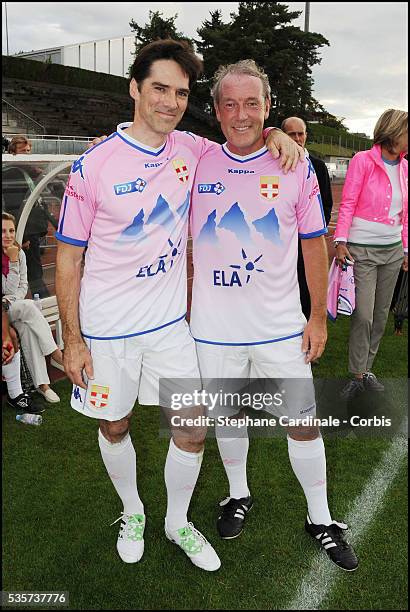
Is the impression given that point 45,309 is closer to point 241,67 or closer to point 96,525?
point 96,525

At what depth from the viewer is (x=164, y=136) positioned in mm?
2029

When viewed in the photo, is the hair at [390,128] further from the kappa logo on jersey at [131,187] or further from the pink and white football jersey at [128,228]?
the kappa logo on jersey at [131,187]

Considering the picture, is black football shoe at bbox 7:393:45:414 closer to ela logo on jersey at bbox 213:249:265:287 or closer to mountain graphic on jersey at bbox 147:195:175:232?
ela logo on jersey at bbox 213:249:265:287

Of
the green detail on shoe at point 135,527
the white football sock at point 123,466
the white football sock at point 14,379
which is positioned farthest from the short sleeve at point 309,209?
the white football sock at point 14,379

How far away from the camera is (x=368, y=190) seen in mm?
3479

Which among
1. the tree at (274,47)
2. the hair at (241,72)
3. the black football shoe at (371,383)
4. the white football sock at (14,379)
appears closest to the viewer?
the hair at (241,72)

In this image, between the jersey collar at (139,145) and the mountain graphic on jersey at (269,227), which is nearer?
the jersey collar at (139,145)

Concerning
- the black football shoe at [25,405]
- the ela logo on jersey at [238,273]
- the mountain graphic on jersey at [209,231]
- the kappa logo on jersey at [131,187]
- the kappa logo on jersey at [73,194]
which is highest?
the kappa logo on jersey at [131,187]

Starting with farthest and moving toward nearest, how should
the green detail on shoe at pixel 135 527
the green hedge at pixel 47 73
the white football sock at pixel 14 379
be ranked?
the green hedge at pixel 47 73, the white football sock at pixel 14 379, the green detail on shoe at pixel 135 527

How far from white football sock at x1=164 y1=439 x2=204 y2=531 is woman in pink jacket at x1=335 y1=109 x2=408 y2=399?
182 cm

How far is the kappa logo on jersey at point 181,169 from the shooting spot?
205 cm

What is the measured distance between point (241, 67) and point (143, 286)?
89 cm

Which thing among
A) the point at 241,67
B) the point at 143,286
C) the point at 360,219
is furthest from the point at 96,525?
the point at 360,219

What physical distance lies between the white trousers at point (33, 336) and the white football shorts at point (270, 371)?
5.81 feet
